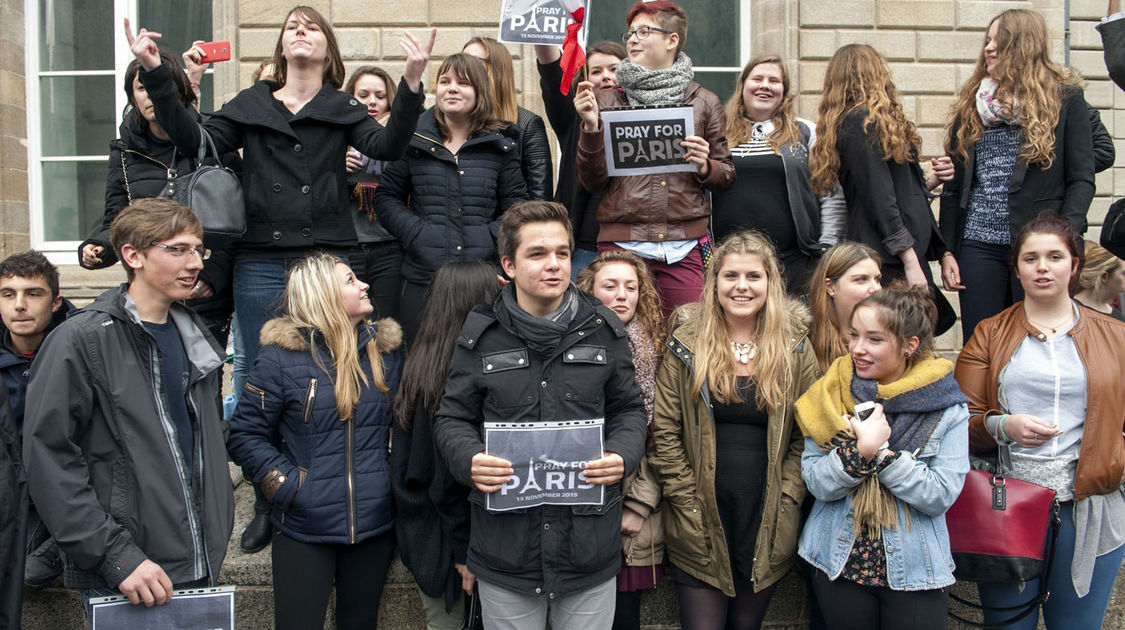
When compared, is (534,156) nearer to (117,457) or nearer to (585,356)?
(585,356)

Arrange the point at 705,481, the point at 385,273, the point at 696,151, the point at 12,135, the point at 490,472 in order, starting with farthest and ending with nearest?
the point at 12,135 → the point at 385,273 → the point at 696,151 → the point at 705,481 → the point at 490,472

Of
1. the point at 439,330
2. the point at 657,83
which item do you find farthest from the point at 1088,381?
the point at 439,330

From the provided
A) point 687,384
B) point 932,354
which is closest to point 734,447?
point 687,384

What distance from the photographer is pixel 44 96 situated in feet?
26.7

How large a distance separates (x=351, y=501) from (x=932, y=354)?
2273 mm

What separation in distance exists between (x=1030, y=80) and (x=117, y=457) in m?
4.29

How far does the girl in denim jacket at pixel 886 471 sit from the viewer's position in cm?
295

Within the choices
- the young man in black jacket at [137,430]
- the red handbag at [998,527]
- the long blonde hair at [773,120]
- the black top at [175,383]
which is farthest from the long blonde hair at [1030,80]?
the black top at [175,383]

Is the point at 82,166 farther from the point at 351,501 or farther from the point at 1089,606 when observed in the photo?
the point at 1089,606

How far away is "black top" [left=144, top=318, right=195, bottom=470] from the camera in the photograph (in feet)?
9.57

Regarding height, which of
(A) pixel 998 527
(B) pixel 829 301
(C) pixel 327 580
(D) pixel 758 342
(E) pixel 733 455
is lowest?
(C) pixel 327 580

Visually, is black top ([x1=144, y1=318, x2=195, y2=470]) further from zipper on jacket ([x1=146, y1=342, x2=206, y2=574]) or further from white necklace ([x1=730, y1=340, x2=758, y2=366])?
white necklace ([x1=730, y1=340, x2=758, y2=366])

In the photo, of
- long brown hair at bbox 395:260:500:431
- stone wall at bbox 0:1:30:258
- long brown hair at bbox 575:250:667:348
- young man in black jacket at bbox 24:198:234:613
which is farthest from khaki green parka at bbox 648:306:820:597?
stone wall at bbox 0:1:30:258

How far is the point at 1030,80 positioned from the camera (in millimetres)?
4094
